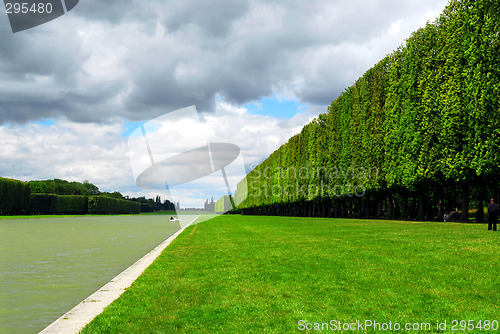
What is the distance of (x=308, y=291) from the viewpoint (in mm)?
9141

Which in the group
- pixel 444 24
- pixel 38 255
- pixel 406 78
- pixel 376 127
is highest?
pixel 444 24

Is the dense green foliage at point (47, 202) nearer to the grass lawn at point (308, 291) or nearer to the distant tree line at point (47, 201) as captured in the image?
the distant tree line at point (47, 201)

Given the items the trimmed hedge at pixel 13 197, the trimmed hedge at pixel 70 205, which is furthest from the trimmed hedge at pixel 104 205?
the trimmed hedge at pixel 13 197

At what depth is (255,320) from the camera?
7078 mm

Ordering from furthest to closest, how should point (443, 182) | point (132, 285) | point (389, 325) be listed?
point (443, 182) → point (132, 285) → point (389, 325)

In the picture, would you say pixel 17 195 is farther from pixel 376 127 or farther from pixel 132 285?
pixel 132 285

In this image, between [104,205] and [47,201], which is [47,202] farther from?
[104,205]

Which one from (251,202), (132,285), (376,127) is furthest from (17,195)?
(132,285)

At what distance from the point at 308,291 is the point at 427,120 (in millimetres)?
28682

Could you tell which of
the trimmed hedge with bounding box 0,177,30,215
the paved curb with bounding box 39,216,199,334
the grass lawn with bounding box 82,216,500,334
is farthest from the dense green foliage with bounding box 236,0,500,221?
the trimmed hedge with bounding box 0,177,30,215

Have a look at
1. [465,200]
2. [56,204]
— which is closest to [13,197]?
[56,204]

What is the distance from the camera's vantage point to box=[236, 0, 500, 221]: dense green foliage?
29516 millimetres

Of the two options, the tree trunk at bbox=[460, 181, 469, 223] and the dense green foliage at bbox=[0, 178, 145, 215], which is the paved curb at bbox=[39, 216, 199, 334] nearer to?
the tree trunk at bbox=[460, 181, 469, 223]

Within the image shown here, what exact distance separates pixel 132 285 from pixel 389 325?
636 cm
